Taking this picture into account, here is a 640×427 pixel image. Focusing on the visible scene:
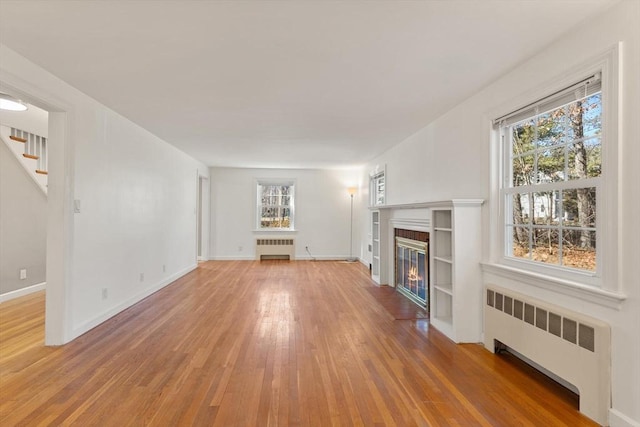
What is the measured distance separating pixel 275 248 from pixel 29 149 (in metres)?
5.21

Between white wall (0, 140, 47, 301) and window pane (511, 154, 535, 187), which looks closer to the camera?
window pane (511, 154, 535, 187)

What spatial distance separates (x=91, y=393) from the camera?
2.20 meters

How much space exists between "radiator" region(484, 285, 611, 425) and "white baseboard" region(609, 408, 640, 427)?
0.03 m

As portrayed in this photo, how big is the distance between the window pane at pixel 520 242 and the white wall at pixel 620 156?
198 mm

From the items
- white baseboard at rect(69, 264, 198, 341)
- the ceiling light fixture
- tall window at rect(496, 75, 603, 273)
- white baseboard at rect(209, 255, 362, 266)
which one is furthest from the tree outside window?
white baseboard at rect(209, 255, 362, 266)

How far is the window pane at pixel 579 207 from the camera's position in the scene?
6.95 feet

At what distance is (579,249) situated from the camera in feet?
7.25

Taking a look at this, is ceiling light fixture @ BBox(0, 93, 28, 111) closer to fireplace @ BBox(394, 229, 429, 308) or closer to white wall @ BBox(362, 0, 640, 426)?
white wall @ BBox(362, 0, 640, 426)

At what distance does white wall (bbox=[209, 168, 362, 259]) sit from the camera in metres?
8.48

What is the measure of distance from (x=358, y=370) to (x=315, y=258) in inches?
243

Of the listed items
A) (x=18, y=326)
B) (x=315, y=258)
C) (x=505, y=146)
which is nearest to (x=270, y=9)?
(x=505, y=146)

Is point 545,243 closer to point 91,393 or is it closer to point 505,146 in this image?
point 505,146

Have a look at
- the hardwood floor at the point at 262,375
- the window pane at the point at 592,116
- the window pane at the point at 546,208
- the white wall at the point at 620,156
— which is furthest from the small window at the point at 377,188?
the window pane at the point at 592,116

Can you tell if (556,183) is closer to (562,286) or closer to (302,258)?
(562,286)
